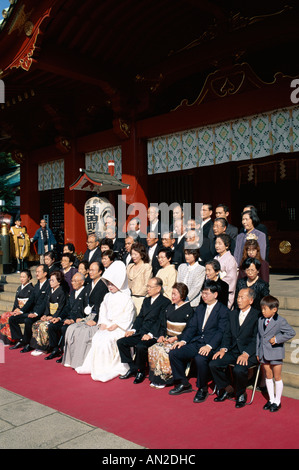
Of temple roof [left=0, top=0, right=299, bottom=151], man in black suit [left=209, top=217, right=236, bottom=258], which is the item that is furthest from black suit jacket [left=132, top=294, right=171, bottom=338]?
temple roof [left=0, top=0, right=299, bottom=151]

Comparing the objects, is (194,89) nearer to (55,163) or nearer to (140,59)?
(140,59)

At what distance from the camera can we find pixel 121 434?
3732 millimetres

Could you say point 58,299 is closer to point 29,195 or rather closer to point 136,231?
point 136,231

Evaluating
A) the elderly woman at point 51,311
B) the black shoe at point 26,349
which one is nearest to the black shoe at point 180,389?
the elderly woman at point 51,311

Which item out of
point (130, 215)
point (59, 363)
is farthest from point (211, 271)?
point (130, 215)

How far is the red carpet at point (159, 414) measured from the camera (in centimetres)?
355

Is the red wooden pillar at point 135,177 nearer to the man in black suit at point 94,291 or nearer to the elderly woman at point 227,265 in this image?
the man in black suit at point 94,291

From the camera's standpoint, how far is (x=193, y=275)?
582cm

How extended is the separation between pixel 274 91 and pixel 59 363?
5762 millimetres

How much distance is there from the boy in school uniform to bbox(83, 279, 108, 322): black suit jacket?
9.30ft

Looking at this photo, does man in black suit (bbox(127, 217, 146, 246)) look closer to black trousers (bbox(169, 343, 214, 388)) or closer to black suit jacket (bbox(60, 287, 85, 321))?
black suit jacket (bbox(60, 287, 85, 321))

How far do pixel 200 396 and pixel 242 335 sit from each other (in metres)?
0.80

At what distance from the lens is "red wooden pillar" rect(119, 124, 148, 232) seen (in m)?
9.61

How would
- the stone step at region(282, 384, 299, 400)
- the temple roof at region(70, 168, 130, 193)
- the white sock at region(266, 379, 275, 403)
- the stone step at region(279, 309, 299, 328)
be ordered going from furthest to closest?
the temple roof at region(70, 168, 130, 193) < the stone step at region(279, 309, 299, 328) < the stone step at region(282, 384, 299, 400) < the white sock at region(266, 379, 275, 403)
